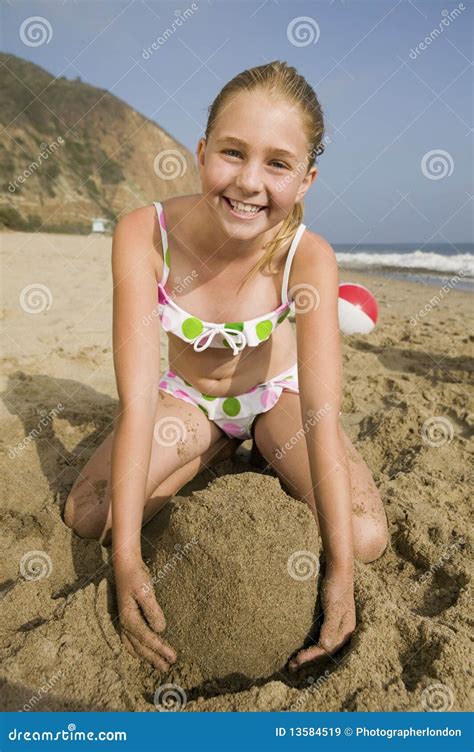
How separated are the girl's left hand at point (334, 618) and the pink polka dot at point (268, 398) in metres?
0.99

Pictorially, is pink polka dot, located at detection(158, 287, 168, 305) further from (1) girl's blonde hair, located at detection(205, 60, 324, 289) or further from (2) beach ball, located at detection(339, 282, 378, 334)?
(2) beach ball, located at detection(339, 282, 378, 334)

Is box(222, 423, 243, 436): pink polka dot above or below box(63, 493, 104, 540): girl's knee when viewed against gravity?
above

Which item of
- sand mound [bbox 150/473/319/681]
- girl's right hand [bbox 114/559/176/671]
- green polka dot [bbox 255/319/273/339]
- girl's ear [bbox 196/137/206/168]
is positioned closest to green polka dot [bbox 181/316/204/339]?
green polka dot [bbox 255/319/273/339]

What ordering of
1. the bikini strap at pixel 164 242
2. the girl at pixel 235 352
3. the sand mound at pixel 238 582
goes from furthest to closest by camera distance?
the bikini strap at pixel 164 242
the girl at pixel 235 352
the sand mound at pixel 238 582

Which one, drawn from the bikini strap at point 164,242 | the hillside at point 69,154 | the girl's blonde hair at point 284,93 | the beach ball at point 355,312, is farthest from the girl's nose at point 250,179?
the hillside at point 69,154

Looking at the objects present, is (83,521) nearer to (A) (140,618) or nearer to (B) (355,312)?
(A) (140,618)

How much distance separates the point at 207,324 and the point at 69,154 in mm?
19483

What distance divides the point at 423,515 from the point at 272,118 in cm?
175

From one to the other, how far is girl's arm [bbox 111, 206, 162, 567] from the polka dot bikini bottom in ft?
1.71

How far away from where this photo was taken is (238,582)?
1.80m

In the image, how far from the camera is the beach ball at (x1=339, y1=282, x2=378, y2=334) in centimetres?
561

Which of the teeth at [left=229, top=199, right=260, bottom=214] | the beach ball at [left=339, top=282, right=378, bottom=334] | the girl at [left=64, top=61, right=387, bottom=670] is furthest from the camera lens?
the beach ball at [left=339, top=282, right=378, bottom=334]

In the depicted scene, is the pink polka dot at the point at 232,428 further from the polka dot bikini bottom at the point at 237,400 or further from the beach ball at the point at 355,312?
the beach ball at the point at 355,312

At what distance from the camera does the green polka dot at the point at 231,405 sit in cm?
284
